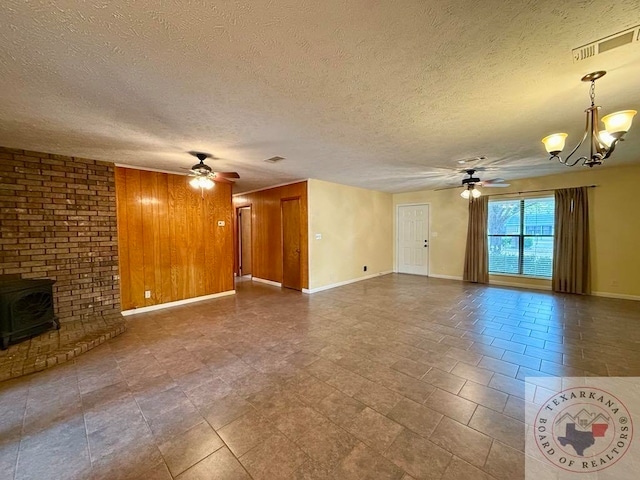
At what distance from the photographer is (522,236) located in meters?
6.05

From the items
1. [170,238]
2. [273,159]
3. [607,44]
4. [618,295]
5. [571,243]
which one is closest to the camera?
[607,44]

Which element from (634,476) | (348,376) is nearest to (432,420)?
(348,376)

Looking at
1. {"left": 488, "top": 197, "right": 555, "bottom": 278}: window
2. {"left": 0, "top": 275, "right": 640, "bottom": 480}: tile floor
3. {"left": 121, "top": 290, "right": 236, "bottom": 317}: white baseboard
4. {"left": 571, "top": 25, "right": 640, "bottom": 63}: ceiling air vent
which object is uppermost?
→ {"left": 571, "top": 25, "right": 640, "bottom": 63}: ceiling air vent

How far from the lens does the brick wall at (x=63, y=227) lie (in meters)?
3.38

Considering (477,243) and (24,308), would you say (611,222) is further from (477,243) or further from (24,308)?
(24,308)

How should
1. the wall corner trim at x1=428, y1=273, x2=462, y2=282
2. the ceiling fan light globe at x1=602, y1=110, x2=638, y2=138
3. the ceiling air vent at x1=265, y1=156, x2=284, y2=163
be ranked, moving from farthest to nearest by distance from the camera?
1. the wall corner trim at x1=428, y1=273, x2=462, y2=282
2. the ceiling air vent at x1=265, y1=156, x2=284, y2=163
3. the ceiling fan light globe at x1=602, y1=110, x2=638, y2=138

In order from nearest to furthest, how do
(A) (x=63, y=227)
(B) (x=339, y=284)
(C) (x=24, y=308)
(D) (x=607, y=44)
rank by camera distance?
(D) (x=607, y=44)
(C) (x=24, y=308)
(A) (x=63, y=227)
(B) (x=339, y=284)

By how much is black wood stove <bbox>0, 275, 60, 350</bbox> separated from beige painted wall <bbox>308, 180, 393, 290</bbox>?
4159 mm

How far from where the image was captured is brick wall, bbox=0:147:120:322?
3.38 metres

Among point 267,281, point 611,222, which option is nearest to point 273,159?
point 267,281

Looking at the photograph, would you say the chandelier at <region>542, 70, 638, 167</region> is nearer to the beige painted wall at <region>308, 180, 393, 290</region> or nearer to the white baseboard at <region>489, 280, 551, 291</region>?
the beige painted wall at <region>308, 180, 393, 290</region>

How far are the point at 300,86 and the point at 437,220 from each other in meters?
6.45

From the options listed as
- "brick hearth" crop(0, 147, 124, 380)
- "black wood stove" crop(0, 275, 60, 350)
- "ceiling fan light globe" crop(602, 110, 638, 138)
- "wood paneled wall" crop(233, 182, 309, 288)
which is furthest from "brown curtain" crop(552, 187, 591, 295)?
"black wood stove" crop(0, 275, 60, 350)

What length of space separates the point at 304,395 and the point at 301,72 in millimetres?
2571
